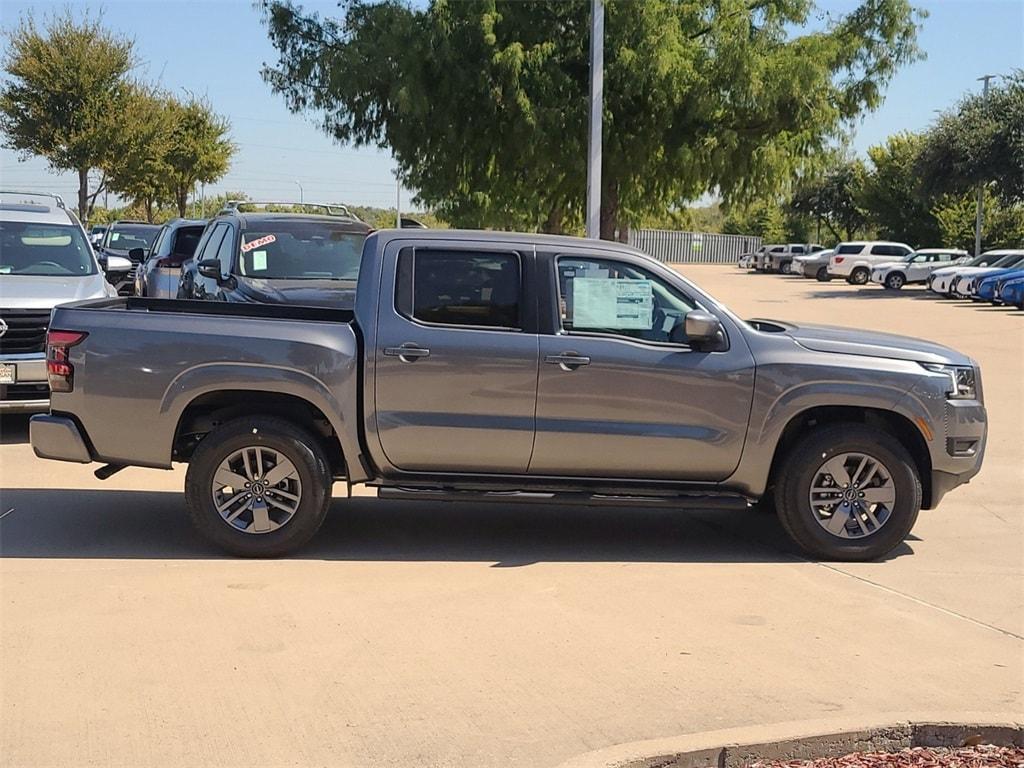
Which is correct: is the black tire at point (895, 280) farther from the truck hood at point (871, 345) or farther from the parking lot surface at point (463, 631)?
the truck hood at point (871, 345)

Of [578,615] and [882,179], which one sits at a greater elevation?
[882,179]

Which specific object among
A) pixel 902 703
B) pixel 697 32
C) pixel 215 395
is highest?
pixel 697 32

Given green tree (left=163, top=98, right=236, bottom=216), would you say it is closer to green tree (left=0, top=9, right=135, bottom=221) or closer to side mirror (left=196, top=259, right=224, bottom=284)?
green tree (left=0, top=9, right=135, bottom=221)

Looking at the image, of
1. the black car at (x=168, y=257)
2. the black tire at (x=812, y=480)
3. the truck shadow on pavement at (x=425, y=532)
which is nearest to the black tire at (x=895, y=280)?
the black car at (x=168, y=257)

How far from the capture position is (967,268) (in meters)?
38.1

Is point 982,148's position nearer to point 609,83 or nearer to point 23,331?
point 609,83

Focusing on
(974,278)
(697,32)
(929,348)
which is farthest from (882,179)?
(929,348)

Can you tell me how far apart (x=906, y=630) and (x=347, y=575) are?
9.80 ft

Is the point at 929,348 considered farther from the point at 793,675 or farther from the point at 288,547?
the point at 288,547

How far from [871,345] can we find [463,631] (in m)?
3.18

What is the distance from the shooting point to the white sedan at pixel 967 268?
37.6 metres

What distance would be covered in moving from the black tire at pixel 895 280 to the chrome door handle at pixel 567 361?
42067 millimetres

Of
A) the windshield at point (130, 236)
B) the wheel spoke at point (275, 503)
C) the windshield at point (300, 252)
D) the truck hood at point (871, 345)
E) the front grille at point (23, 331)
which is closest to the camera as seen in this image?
the wheel spoke at point (275, 503)

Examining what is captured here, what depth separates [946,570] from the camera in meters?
7.21
